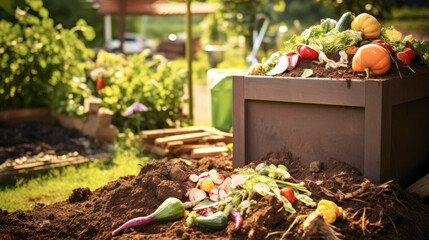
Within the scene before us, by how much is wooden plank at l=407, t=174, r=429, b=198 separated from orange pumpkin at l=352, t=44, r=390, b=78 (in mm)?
772

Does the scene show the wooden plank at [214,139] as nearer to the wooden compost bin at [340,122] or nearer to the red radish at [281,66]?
the wooden compost bin at [340,122]

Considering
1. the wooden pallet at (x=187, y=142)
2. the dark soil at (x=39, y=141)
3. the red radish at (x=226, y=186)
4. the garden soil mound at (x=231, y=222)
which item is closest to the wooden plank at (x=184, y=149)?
the wooden pallet at (x=187, y=142)

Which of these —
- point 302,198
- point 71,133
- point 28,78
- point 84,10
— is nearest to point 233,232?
point 302,198

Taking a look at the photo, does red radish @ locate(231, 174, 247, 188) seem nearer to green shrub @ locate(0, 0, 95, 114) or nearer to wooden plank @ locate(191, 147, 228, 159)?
wooden plank @ locate(191, 147, 228, 159)

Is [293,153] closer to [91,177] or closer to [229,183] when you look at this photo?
[229,183]

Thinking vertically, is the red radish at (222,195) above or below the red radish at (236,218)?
above

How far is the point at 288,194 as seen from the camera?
2652mm

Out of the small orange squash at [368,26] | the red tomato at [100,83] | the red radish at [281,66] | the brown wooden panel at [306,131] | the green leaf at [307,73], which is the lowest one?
the brown wooden panel at [306,131]

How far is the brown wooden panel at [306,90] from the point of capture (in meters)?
2.98

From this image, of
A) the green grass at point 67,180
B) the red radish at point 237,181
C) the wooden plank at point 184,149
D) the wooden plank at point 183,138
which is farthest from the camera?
the wooden plank at point 183,138

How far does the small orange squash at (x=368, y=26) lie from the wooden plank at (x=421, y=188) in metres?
1.06

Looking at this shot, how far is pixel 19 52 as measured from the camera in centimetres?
562

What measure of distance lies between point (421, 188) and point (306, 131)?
2.66 feet

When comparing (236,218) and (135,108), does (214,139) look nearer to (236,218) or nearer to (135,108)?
(135,108)
